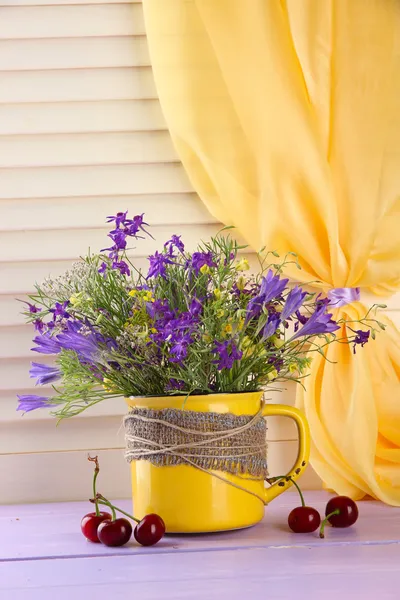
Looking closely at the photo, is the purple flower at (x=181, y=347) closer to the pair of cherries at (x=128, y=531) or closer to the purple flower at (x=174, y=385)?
the purple flower at (x=174, y=385)

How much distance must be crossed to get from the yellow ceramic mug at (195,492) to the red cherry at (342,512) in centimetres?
11

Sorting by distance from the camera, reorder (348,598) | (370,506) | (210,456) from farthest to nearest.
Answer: (370,506)
(210,456)
(348,598)

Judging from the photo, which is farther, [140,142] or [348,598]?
[140,142]

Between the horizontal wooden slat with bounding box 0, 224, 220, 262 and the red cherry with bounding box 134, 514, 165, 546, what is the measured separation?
0.59m

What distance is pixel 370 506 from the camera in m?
1.18

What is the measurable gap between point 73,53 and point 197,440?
2.75 feet

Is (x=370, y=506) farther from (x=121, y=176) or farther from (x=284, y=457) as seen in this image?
(x=121, y=176)

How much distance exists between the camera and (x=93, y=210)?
4.57ft

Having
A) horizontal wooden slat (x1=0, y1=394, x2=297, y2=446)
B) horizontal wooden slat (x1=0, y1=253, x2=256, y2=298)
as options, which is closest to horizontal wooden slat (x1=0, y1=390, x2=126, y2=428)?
horizontal wooden slat (x1=0, y1=394, x2=297, y2=446)

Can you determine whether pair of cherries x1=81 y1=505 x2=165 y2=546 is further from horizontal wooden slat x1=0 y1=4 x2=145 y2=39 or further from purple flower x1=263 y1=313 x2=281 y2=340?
horizontal wooden slat x1=0 y1=4 x2=145 y2=39

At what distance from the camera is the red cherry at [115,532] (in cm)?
93

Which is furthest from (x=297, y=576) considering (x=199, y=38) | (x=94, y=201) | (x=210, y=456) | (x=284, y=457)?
(x=199, y=38)

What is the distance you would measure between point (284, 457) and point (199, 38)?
0.79m

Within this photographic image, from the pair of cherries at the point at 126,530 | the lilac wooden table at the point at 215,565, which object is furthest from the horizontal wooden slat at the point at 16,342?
the pair of cherries at the point at 126,530
